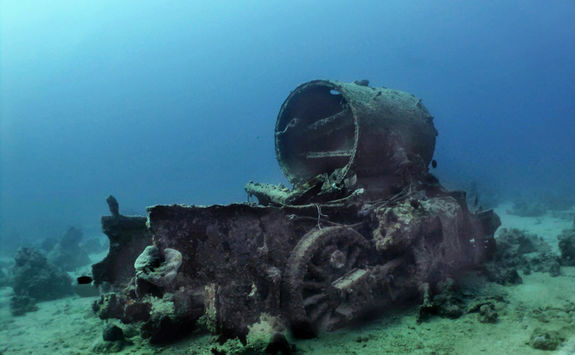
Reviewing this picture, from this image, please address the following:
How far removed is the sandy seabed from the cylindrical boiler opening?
3.63 m

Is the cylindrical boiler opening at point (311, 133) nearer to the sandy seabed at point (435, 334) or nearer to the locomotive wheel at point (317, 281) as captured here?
the locomotive wheel at point (317, 281)

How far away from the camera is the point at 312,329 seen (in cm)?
379

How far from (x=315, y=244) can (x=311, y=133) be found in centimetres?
391

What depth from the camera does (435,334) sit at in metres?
3.73

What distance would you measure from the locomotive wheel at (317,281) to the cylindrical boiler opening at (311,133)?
2967 mm

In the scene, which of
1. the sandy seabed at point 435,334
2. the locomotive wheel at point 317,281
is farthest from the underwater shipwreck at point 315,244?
the sandy seabed at point 435,334

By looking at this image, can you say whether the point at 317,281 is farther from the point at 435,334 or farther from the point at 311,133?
the point at 311,133

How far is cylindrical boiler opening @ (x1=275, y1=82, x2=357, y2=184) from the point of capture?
6953 millimetres

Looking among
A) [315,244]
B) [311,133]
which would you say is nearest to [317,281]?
[315,244]

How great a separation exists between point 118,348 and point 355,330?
328cm

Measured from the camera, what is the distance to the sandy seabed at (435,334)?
3.42 m

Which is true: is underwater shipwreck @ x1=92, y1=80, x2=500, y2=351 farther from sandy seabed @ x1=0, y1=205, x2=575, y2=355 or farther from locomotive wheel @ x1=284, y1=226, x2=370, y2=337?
sandy seabed @ x1=0, y1=205, x2=575, y2=355

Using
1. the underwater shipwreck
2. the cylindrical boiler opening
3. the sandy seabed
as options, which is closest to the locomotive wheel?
the underwater shipwreck

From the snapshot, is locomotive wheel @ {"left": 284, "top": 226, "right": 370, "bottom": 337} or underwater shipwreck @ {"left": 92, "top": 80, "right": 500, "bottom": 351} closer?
underwater shipwreck @ {"left": 92, "top": 80, "right": 500, "bottom": 351}
